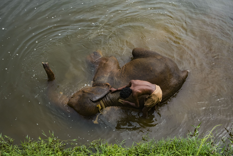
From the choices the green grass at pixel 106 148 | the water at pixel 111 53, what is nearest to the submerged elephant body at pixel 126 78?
the water at pixel 111 53

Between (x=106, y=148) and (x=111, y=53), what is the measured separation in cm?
265

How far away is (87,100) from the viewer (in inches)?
157

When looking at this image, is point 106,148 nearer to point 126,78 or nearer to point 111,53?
point 126,78

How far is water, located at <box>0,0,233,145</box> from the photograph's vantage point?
4.10m

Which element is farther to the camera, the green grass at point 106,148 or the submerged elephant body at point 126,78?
the submerged elephant body at point 126,78

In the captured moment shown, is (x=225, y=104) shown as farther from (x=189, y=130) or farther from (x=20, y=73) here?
(x=20, y=73)

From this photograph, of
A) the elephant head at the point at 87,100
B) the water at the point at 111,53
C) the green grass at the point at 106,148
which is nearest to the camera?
the green grass at the point at 106,148

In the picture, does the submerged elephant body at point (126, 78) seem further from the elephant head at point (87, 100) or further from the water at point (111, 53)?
the water at point (111, 53)

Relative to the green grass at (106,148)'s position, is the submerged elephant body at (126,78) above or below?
above

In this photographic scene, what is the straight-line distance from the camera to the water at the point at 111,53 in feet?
13.4

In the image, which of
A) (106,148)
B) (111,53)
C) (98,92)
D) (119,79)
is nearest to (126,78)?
(119,79)

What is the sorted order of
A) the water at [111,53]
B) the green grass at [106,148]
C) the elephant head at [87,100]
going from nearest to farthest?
1. the green grass at [106,148]
2. the elephant head at [87,100]
3. the water at [111,53]

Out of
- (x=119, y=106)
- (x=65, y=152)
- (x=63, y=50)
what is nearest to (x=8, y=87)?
(x=63, y=50)

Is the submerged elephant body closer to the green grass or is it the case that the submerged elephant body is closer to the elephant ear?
the elephant ear
